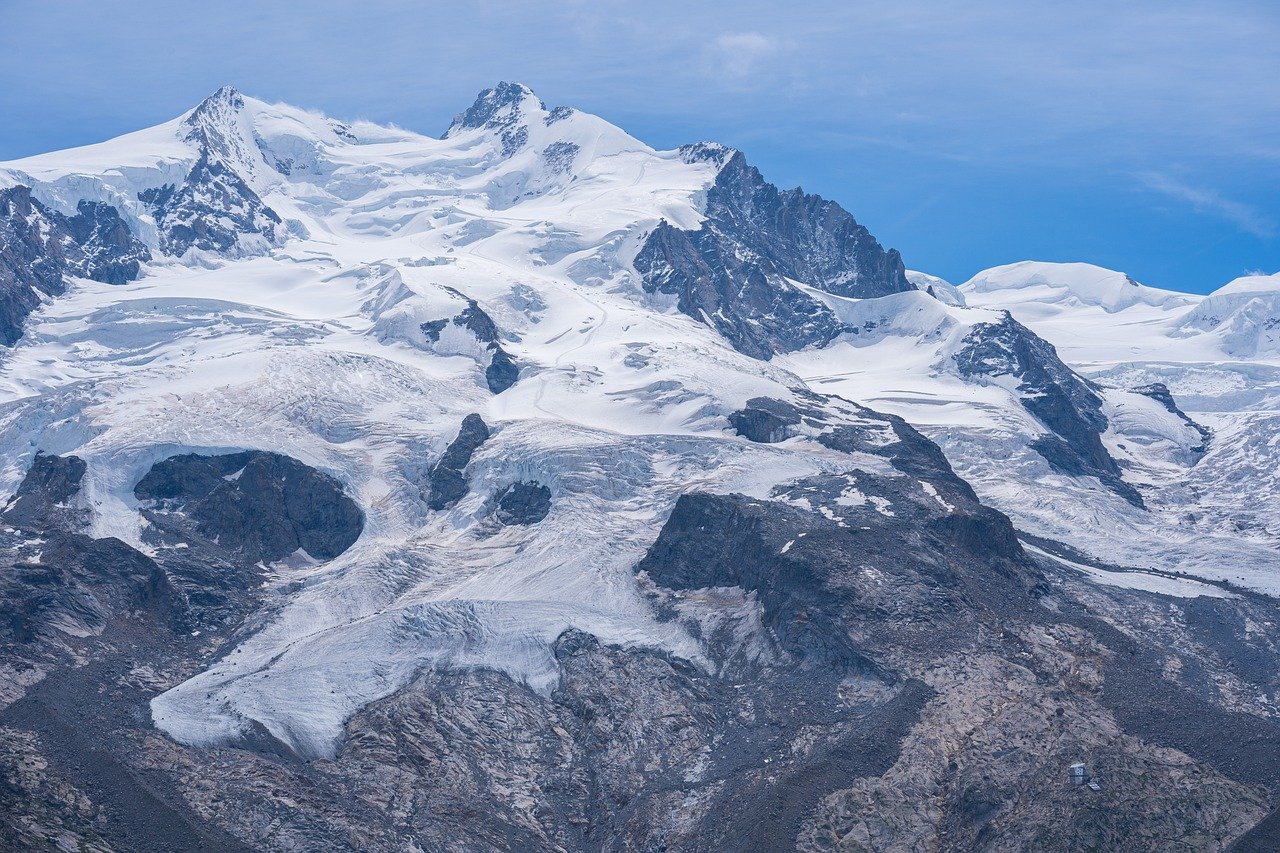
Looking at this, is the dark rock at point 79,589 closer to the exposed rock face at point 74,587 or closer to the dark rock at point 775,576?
the exposed rock face at point 74,587

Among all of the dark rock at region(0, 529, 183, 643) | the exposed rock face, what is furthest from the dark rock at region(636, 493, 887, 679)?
the exposed rock face

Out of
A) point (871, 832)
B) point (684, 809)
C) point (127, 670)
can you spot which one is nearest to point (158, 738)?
point (127, 670)

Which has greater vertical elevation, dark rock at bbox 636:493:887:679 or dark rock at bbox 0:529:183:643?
dark rock at bbox 636:493:887:679

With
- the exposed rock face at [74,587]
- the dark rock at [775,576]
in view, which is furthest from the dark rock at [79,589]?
the dark rock at [775,576]

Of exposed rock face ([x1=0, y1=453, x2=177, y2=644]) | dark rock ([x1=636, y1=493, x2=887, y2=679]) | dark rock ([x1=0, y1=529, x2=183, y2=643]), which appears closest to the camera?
exposed rock face ([x1=0, y1=453, x2=177, y2=644])

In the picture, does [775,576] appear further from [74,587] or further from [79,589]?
[74,587]

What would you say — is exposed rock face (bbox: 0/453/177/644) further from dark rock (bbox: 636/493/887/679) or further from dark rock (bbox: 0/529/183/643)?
dark rock (bbox: 636/493/887/679)

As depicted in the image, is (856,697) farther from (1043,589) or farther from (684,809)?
(1043,589)

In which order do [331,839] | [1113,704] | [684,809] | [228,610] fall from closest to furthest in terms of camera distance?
[331,839] → [684,809] → [1113,704] → [228,610]

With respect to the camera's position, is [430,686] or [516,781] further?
[430,686]

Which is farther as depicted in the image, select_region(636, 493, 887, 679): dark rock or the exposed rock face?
select_region(636, 493, 887, 679): dark rock

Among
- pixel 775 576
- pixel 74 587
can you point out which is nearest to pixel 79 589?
pixel 74 587
